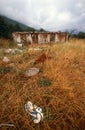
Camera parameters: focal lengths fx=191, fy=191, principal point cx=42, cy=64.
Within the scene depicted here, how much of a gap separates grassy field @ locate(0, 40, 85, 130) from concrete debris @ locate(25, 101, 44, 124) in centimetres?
7

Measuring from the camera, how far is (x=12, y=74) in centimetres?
439

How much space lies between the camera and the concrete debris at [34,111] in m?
2.97

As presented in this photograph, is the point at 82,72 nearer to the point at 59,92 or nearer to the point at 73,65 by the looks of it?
the point at 73,65

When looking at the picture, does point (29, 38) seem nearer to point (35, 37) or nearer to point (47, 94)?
point (35, 37)

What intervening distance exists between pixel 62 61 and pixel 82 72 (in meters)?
0.69

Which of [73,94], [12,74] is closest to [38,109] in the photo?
[73,94]

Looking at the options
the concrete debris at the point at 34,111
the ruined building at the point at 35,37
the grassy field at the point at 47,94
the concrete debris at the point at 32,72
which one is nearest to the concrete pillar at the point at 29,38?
the ruined building at the point at 35,37

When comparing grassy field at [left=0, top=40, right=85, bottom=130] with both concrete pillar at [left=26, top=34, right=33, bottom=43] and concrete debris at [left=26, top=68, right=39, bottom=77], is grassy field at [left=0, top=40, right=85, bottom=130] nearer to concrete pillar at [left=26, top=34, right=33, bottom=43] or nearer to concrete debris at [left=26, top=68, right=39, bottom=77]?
concrete debris at [left=26, top=68, right=39, bottom=77]

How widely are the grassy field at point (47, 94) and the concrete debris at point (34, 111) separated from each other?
2.6 inches

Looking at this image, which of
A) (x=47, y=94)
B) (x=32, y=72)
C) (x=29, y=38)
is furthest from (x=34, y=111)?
(x=29, y=38)

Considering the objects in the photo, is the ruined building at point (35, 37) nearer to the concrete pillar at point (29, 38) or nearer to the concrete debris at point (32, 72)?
the concrete pillar at point (29, 38)

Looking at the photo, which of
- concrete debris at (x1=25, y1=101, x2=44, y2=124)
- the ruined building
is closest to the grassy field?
concrete debris at (x1=25, y1=101, x2=44, y2=124)

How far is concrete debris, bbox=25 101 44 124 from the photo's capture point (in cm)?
297

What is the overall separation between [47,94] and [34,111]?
49 cm
